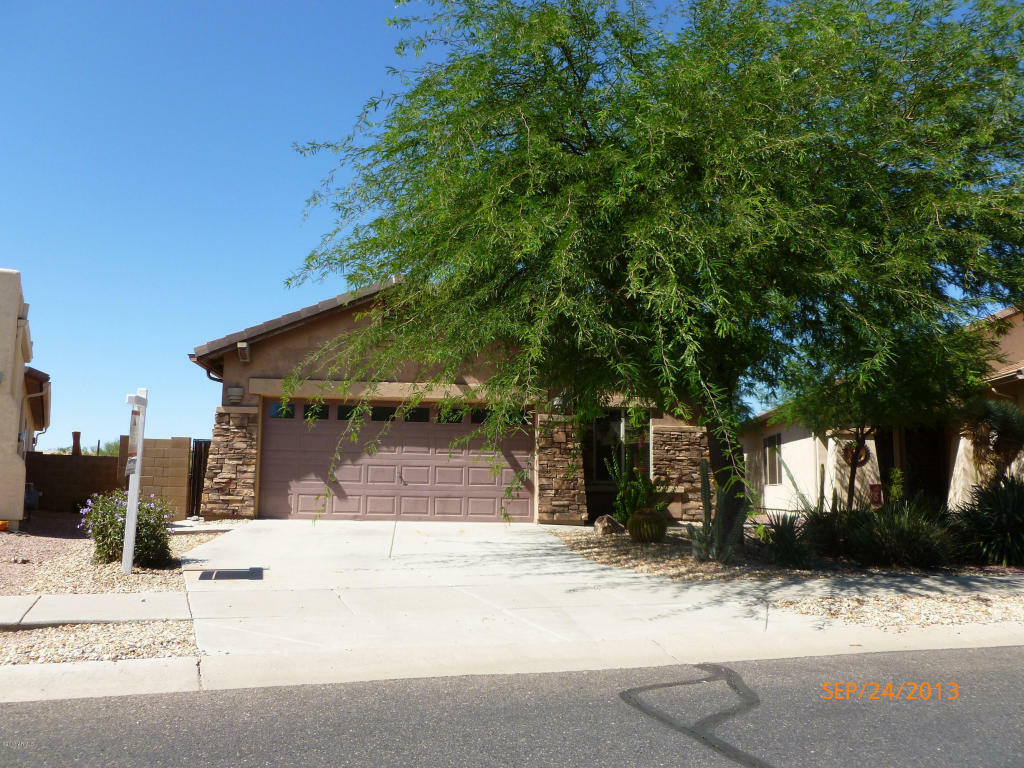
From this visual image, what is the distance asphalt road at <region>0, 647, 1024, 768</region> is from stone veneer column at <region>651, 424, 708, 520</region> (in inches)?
387

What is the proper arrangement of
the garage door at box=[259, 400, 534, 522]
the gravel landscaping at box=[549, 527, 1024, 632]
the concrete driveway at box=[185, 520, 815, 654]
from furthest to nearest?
the garage door at box=[259, 400, 534, 522], the gravel landscaping at box=[549, 527, 1024, 632], the concrete driveway at box=[185, 520, 815, 654]

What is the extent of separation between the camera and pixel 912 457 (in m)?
17.5

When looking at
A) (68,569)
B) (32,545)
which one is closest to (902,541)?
→ (68,569)

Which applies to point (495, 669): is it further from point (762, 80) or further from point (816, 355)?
point (762, 80)

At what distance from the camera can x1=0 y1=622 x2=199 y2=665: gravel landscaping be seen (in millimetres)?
6148

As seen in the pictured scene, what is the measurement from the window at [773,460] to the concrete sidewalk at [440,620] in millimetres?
14989

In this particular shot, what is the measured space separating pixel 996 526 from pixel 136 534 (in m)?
11.3

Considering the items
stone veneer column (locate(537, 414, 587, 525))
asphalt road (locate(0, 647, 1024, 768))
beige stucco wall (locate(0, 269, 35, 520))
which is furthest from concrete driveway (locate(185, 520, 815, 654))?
beige stucco wall (locate(0, 269, 35, 520))

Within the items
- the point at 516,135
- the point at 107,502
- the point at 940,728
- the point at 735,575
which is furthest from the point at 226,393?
the point at 940,728

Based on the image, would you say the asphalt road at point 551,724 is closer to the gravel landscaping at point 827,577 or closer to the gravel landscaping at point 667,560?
the gravel landscaping at point 827,577

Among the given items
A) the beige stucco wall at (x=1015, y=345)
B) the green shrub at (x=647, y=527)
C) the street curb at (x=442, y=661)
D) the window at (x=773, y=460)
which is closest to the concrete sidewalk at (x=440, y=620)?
the street curb at (x=442, y=661)

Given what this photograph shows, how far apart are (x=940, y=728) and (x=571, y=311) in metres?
4.43

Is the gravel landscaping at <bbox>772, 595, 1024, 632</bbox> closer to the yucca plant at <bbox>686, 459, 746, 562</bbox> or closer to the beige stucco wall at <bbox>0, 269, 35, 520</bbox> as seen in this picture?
the yucca plant at <bbox>686, 459, 746, 562</bbox>

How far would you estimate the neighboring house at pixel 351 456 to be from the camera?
50.3 feet
